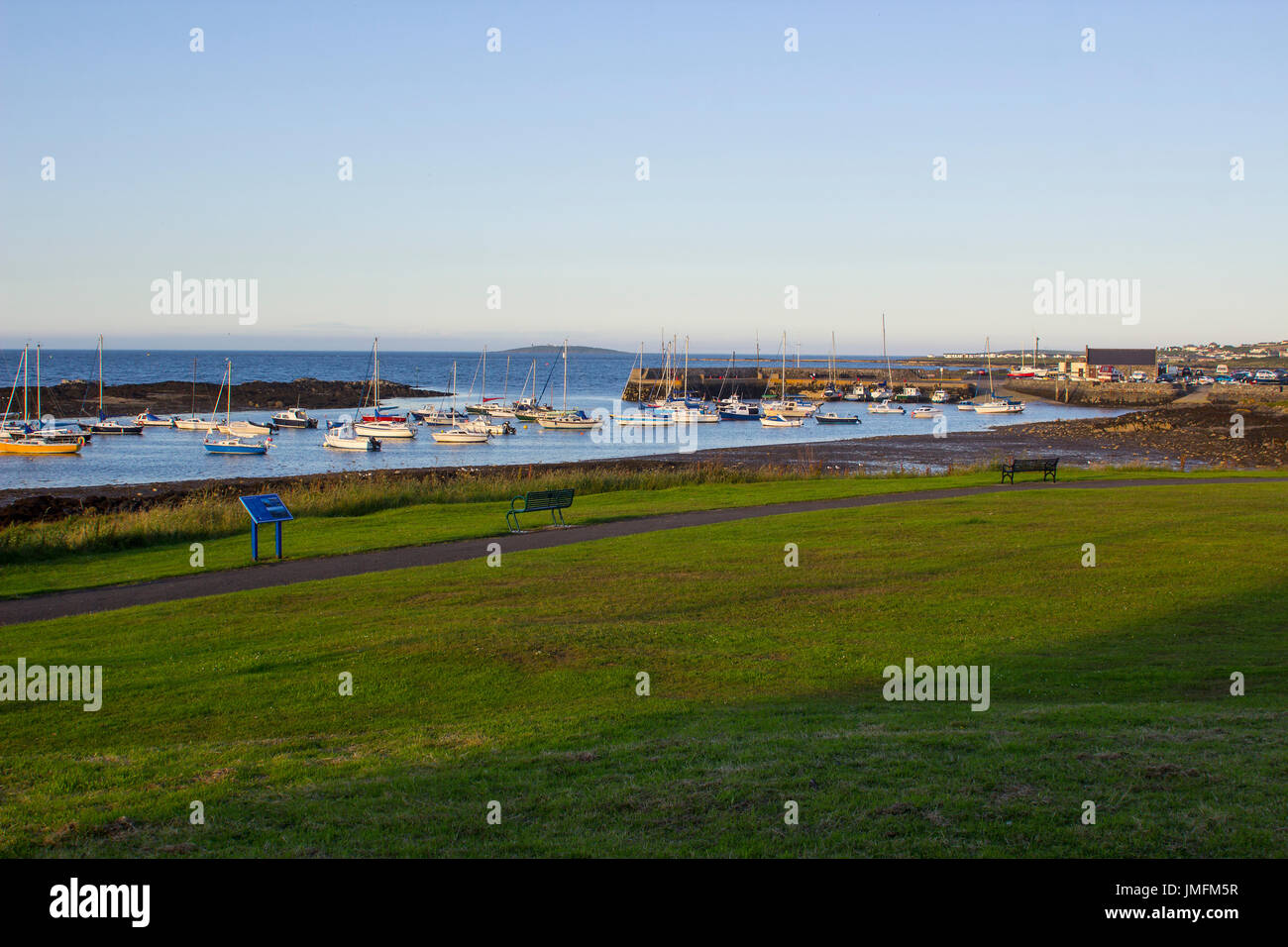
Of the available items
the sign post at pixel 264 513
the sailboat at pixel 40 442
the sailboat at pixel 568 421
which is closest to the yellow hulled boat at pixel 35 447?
the sailboat at pixel 40 442

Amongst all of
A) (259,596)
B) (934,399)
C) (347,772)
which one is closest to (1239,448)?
(259,596)

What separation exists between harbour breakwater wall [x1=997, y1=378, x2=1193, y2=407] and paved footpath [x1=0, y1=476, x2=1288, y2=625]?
338 ft

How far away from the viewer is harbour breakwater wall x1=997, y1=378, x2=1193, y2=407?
12144 centimetres

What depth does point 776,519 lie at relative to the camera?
2419 centimetres

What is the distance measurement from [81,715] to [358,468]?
5209 cm

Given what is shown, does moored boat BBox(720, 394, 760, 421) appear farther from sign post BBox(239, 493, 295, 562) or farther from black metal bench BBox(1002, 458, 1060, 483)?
sign post BBox(239, 493, 295, 562)

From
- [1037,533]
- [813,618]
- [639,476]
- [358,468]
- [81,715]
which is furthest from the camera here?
[358,468]

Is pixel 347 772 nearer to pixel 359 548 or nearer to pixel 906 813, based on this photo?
pixel 906 813

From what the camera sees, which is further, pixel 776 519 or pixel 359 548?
pixel 776 519

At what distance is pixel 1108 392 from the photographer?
424ft

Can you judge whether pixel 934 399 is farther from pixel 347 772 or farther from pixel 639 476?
pixel 347 772

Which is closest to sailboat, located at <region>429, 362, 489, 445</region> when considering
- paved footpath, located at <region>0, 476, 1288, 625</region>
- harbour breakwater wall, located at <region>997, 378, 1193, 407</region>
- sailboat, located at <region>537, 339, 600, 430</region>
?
sailboat, located at <region>537, 339, 600, 430</region>

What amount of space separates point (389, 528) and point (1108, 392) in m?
124
